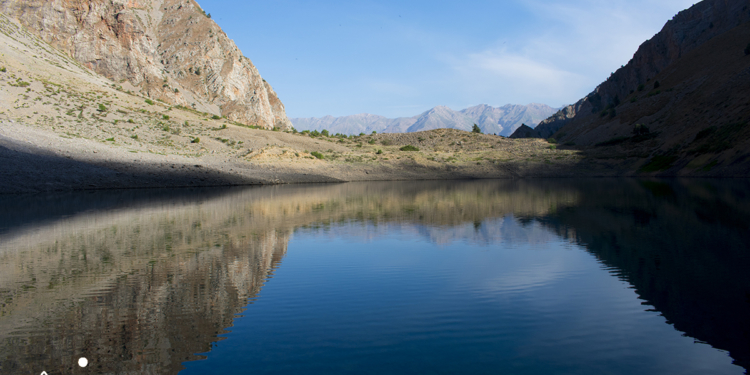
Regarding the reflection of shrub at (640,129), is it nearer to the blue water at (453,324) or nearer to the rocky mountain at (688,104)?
the rocky mountain at (688,104)

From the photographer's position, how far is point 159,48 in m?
95.4

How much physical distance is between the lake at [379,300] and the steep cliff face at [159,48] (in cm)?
7805

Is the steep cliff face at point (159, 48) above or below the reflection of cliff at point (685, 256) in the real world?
above

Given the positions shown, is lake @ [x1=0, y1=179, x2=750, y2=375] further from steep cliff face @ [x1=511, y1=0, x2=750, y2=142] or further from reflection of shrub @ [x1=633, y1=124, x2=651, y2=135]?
steep cliff face @ [x1=511, y1=0, x2=750, y2=142]

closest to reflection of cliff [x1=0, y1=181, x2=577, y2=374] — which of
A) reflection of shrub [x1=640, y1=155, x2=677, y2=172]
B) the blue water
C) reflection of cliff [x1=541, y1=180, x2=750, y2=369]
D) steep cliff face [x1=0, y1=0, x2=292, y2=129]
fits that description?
the blue water

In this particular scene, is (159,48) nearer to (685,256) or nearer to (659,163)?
(659,163)

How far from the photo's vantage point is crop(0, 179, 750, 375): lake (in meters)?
5.69

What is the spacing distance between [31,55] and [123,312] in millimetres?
75576

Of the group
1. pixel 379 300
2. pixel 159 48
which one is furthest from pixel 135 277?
pixel 159 48

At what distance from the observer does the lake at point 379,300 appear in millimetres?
5691

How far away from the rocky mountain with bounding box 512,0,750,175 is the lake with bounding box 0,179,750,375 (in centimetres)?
4030

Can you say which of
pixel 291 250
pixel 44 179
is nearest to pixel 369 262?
pixel 291 250

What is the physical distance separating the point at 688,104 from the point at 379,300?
75684 mm

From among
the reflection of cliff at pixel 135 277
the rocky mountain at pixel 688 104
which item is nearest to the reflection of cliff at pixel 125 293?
the reflection of cliff at pixel 135 277
